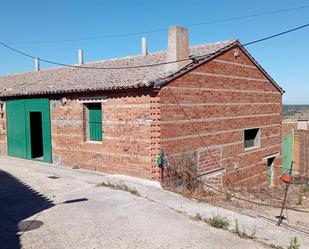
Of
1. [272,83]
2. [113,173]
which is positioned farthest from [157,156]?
[272,83]

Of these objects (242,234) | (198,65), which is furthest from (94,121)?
(242,234)

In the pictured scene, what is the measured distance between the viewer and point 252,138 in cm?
1634

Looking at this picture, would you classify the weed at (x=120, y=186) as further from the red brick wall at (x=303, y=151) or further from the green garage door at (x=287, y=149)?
the red brick wall at (x=303, y=151)

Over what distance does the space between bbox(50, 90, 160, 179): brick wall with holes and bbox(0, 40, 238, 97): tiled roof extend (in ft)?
1.24

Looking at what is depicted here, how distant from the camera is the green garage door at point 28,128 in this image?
48.9 ft

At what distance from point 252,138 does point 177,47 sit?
672 centimetres

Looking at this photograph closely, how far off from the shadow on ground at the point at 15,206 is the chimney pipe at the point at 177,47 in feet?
19.3

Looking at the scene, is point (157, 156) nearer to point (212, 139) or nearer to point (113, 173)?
point (113, 173)

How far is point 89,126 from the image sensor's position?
1339 cm

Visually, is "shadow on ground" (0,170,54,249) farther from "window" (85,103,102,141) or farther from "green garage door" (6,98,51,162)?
"green garage door" (6,98,51,162)

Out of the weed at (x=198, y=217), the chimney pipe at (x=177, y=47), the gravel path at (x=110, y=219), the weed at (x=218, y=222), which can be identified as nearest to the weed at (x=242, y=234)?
the gravel path at (x=110, y=219)

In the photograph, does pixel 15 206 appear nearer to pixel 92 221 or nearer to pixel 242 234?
pixel 92 221

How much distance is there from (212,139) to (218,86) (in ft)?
6.85

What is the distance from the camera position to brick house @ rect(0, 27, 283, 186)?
11.3m
